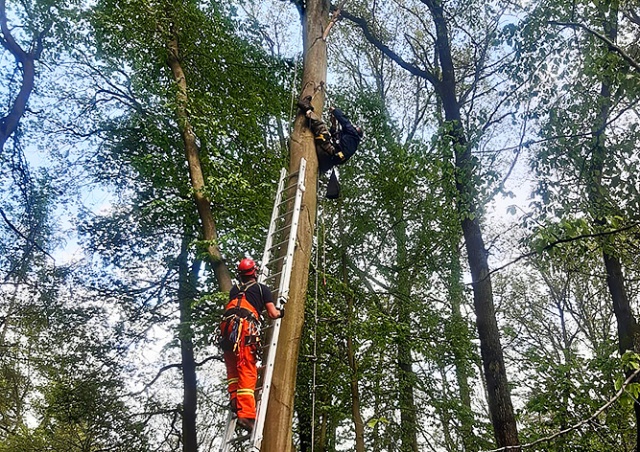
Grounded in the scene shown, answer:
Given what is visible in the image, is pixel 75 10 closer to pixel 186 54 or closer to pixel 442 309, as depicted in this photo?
pixel 186 54

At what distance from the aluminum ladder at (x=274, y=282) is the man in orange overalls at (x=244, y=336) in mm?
75

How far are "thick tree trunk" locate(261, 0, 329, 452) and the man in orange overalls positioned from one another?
0.70 feet

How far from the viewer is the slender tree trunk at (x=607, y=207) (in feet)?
17.6

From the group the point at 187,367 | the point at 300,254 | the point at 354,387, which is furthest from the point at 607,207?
the point at 187,367

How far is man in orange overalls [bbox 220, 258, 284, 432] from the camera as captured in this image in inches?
134

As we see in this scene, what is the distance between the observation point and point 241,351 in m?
3.58

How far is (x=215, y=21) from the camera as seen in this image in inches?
331

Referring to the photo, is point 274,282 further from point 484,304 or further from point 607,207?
point 607,207

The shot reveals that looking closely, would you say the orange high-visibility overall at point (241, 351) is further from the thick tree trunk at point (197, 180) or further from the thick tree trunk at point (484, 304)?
the thick tree trunk at point (484, 304)

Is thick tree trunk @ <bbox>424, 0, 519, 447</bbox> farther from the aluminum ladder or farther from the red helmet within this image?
the red helmet

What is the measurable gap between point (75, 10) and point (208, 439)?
1183 cm

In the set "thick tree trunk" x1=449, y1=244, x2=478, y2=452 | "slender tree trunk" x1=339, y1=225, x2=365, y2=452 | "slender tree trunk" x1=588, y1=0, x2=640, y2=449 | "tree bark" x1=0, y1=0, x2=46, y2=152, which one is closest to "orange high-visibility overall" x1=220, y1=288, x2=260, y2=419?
"slender tree trunk" x1=588, y1=0, x2=640, y2=449

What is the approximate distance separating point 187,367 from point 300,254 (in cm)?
759

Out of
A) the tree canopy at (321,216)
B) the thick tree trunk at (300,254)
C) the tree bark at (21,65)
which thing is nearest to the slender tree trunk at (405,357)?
the tree canopy at (321,216)
